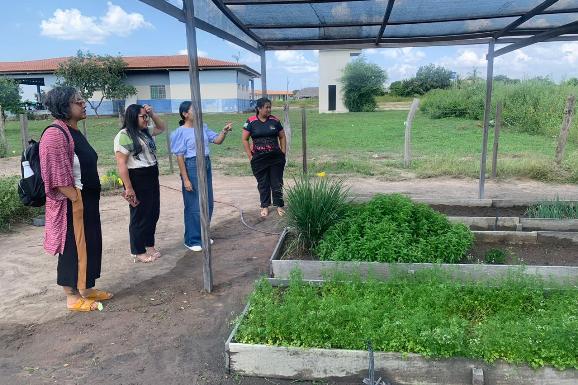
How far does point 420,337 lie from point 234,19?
427cm

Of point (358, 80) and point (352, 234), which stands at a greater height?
point (358, 80)

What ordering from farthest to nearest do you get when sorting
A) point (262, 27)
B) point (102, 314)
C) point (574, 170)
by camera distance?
point (574, 170)
point (262, 27)
point (102, 314)

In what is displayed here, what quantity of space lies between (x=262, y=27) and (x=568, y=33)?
12.7 ft

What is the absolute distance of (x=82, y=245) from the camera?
13.1 ft

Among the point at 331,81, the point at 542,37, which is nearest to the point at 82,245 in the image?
the point at 542,37

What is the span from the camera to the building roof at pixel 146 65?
4150 centimetres

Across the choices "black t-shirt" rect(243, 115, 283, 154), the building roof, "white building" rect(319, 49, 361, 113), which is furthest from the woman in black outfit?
"white building" rect(319, 49, 361, 113)

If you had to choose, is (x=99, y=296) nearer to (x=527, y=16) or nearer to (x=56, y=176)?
(x=56, y=176)

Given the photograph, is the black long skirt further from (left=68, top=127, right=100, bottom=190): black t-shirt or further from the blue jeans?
the blue jeans

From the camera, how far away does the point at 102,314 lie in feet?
13.4

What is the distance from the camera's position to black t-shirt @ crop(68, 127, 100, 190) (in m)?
3.91

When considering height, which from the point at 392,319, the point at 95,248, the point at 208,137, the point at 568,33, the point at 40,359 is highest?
the point at 568,33

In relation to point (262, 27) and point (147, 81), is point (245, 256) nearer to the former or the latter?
point (262, 27)

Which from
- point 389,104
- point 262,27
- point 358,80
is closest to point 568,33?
point 262,27
